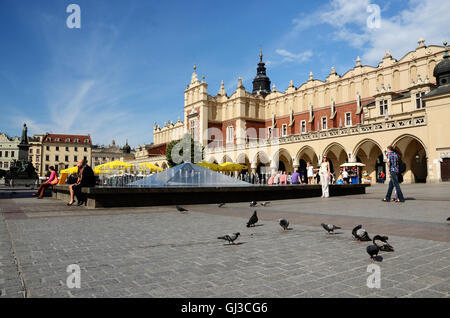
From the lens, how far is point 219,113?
58.7 meters

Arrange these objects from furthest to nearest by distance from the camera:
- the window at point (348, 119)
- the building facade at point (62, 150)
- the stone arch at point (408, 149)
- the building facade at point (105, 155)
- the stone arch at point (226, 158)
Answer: the building facade at point (105, 155)
the building facade at point (62, 150)
the stone arch at point (226, 158)
the window at point (348, 119)
the stone arch at point (408, 149)

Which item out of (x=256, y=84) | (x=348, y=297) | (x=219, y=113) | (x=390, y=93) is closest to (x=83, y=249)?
(x=348, y=297)

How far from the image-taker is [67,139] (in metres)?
93.0

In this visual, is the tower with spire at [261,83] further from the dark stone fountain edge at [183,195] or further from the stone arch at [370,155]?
the dark stone fountain edge at [183,195]

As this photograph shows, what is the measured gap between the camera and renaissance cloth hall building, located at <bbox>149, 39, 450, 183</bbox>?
87.8 feet

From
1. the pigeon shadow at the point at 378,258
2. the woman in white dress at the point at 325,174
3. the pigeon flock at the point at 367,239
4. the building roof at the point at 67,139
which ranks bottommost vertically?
the pigeon shadow at the point at 378,258

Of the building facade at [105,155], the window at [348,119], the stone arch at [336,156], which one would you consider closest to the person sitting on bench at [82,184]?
the stone arch at [336,156]

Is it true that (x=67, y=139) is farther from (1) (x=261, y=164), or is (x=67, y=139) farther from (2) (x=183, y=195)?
(2) (x=183, y=195)

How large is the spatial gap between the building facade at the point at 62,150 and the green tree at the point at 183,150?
5111cm

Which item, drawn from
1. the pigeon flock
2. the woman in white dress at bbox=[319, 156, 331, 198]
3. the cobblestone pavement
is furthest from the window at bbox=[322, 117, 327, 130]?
the pigeon flock

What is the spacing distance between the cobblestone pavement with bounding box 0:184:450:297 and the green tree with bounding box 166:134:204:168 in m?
43.5

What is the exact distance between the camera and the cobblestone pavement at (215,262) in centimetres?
262

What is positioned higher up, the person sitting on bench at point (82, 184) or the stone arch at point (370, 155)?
the stone arch at point (370, 155)

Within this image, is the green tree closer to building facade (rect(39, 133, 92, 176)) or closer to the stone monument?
the stone monument
